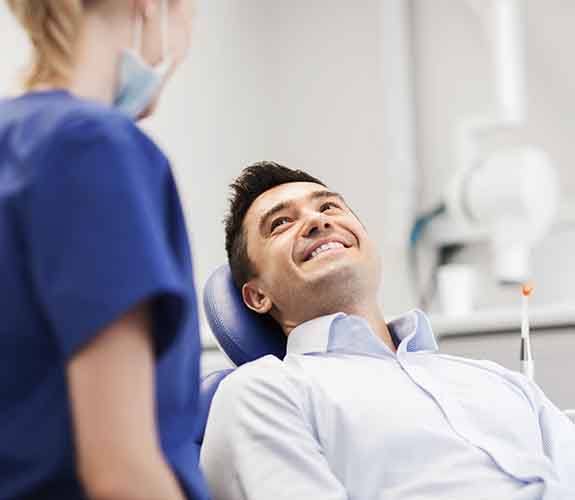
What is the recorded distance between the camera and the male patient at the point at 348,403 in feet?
5.44

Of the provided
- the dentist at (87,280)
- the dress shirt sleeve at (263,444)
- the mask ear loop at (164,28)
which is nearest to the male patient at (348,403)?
the dress shirt sleeve at (263,444)

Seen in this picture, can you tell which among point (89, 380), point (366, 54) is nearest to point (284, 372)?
point (89, 380)

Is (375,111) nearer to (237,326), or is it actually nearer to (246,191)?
(246,191)

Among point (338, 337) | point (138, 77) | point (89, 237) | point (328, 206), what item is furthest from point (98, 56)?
point (328, 206)

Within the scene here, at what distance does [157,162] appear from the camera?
1.00m

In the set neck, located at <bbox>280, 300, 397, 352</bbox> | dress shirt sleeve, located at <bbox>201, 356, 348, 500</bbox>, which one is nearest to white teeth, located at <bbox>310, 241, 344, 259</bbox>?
neck, located at <bbox>280, 300, 397, 352</bbox>

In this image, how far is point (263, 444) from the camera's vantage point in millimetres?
1644

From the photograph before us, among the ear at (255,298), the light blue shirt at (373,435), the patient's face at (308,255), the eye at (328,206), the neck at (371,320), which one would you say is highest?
the eye at (328,206)

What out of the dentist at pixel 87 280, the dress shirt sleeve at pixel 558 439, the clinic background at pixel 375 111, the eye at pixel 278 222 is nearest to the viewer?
the dentist at pixel 87 280

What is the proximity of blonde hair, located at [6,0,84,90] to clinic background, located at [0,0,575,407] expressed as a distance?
213 cm

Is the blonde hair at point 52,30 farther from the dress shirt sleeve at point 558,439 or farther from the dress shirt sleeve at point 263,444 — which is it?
the dress shirt sleeve at point 558,439

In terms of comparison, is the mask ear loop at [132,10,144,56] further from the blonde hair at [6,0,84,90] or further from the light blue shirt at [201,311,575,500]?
the light blue shirt at [201,311,575,500]

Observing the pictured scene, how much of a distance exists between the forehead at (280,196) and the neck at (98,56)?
105 centimetres

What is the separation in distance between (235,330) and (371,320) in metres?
0.26
